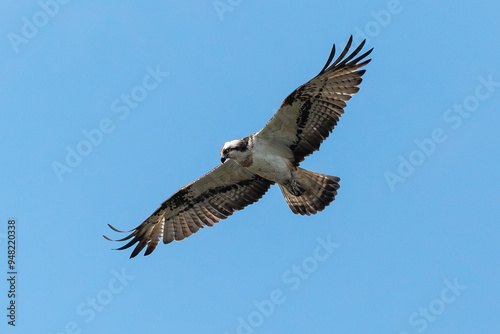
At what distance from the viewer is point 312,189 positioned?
14.1 metres

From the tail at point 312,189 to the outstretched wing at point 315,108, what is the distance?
324 mm

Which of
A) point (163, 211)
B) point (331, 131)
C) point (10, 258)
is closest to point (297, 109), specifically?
point (331, 131)

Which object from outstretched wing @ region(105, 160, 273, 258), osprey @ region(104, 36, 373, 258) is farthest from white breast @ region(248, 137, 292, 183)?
outstretched wing @ region(105, 160, 273, 258)

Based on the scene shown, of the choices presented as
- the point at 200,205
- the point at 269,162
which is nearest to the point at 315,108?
the point at 269,162

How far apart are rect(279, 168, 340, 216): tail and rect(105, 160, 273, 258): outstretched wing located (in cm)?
73

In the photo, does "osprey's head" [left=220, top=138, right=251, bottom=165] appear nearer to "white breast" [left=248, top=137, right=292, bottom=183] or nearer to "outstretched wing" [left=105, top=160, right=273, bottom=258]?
"white breast" [left=248, top=137, right=292, bottom=183]

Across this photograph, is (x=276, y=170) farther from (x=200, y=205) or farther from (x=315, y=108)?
(x=200, y=205)

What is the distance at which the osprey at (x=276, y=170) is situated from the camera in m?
13.3

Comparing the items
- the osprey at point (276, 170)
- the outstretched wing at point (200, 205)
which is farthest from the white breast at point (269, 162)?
the outstretched wing at point (200, 205)

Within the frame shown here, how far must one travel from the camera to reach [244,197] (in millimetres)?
14766

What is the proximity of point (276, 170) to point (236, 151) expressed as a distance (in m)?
0.82

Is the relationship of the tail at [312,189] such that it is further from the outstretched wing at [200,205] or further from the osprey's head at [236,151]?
the osprey's head at [236,151]

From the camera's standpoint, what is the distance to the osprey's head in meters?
13.4

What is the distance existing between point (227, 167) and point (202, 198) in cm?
90
